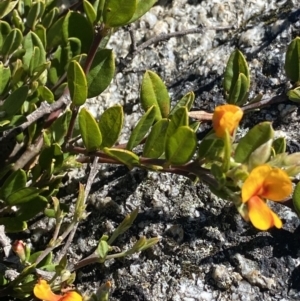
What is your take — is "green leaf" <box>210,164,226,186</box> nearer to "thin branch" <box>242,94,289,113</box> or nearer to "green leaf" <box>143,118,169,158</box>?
"green leaf" <box>143,118,169,158</box>

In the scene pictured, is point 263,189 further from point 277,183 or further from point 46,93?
point 46,93

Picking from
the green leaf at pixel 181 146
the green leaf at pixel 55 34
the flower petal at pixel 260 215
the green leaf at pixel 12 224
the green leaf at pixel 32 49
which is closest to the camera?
the flower petal at pixel 260 215

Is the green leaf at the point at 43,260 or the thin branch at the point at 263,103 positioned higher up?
the thin branch at the point at 263,103

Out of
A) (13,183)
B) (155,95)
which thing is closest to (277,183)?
(155,95)

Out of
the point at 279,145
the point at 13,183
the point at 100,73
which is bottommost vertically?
the point at 13,183

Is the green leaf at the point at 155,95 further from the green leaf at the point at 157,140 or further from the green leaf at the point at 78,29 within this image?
the green leaf at the point at 78,29

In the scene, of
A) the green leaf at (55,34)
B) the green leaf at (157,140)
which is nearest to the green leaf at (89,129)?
the green leaf at (157,140)
